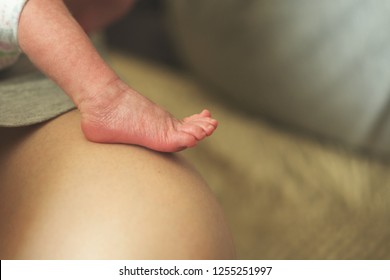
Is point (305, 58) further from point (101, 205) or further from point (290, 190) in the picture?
point (101, 205)

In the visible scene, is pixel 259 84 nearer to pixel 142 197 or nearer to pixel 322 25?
pixel 322 25

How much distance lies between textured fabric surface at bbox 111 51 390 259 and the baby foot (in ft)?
1.40

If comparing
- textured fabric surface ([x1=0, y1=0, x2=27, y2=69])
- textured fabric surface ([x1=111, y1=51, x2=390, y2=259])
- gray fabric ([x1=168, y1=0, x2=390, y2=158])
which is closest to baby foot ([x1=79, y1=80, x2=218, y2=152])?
textured fabric surface ([x1=0, y1=0, x2=27, y2=69])

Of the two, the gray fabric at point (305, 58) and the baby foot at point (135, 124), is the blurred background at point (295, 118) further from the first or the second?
the baby foot at point (135, 124)

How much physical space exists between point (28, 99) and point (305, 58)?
641 millimetres

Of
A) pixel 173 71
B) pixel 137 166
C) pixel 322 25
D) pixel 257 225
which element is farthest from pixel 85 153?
pixel 173 71

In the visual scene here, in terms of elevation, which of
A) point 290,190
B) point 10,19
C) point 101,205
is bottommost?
point 290,190

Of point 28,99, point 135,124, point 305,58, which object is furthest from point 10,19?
point 305,58

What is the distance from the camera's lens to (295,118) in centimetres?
122

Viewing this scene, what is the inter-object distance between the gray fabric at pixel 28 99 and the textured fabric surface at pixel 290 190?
0.47m

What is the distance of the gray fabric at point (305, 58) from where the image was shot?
1.04m

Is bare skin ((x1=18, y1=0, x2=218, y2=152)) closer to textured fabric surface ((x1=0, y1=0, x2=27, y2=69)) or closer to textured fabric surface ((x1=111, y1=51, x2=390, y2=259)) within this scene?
textured fabric surface ((x1=0, y1=0, x2=27, y2=69))

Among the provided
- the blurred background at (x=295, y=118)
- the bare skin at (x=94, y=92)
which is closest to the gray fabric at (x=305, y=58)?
the blurred background at (x=295, y=118)

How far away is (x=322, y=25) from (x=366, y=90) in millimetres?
164
